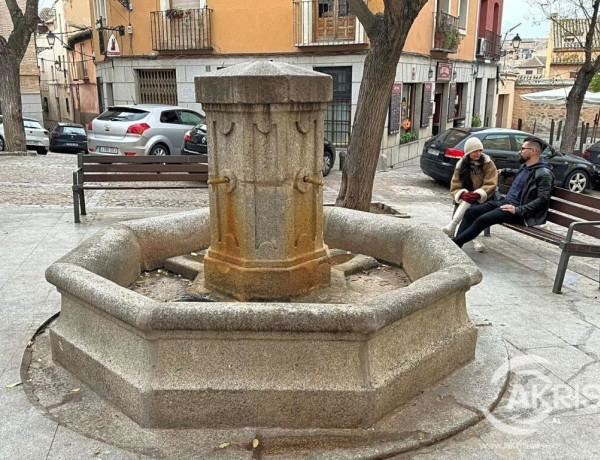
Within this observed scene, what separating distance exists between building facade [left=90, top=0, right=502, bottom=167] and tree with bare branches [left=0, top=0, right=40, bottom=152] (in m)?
3.28

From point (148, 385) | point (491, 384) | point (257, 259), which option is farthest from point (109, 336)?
point (491, 384)

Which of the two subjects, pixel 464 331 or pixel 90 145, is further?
pixel 90 145

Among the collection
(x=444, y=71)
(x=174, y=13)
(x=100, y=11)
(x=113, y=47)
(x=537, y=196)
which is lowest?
(x=537, y=196)

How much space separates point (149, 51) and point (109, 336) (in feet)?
57.9

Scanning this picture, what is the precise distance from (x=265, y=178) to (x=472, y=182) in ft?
12.6

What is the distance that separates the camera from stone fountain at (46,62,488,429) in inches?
126

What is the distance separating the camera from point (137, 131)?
1352 centimetres

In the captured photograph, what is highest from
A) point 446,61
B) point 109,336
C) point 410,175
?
point 446,61

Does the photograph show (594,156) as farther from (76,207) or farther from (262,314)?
(262,314)

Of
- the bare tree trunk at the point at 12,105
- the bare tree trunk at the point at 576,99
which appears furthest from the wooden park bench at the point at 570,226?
the bare tree trunk at the point at 12,105

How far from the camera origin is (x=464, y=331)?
393 cm

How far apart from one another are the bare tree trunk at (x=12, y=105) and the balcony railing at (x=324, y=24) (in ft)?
26.4

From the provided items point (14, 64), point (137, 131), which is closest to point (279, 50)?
point (137, 131)

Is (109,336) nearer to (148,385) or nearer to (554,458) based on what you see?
(148,385)
